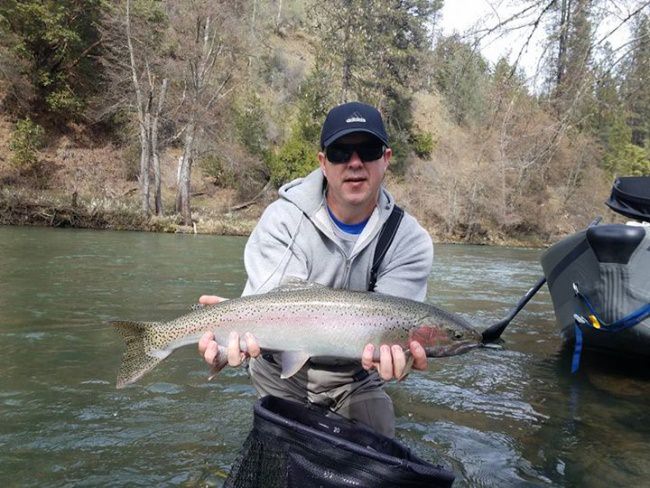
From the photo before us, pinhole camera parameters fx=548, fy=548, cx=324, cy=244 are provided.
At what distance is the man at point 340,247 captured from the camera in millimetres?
3260

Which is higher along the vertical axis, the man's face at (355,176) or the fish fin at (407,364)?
the man's face at (355,176)

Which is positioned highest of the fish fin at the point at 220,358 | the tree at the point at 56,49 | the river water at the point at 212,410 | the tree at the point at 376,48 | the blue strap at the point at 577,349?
the tree at the point at 376,48

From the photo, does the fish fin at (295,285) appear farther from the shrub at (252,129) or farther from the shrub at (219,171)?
the shrub at (252,129)

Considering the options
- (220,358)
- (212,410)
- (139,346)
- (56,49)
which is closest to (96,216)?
(56,49)

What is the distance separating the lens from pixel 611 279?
18.4ft

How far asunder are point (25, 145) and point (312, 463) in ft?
104

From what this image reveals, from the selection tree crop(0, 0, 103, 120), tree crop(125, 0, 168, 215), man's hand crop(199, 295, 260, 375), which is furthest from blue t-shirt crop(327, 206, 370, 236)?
tree crop(0, 0, 103, 120)

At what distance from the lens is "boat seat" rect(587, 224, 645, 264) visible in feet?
17.9

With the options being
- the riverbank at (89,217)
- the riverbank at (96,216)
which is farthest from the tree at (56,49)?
the riverbank at (89,217)

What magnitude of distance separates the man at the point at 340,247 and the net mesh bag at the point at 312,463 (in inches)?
32.3

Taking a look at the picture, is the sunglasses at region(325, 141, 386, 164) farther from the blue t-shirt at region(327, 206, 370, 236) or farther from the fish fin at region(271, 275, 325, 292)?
the fish fin at region(271, 275, 325, 292)

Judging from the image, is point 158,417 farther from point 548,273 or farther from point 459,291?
point 459,291

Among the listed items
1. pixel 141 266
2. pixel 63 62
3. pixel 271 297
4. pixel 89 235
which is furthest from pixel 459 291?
pixel 63 62

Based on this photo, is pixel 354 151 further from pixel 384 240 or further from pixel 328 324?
pixel 328 324
